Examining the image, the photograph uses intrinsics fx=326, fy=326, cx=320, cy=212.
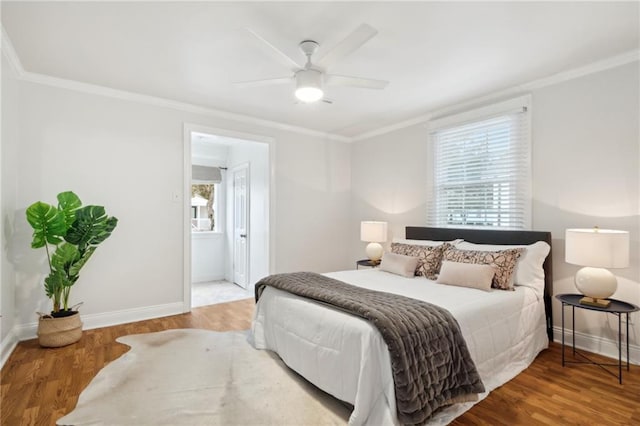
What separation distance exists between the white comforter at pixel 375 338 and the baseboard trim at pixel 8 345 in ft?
6.62

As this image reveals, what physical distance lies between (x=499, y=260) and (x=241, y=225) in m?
4.04

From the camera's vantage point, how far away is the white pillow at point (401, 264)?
3371 mm

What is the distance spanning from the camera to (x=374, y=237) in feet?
14.9

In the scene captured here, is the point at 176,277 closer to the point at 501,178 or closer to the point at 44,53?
the point at 44,53

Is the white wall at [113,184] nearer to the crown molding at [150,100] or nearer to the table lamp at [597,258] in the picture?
the crown molding at [150,100]

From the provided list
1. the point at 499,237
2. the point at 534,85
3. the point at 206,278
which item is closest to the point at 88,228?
the point at 206,278

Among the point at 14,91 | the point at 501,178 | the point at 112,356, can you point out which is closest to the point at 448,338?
the point at 501,178

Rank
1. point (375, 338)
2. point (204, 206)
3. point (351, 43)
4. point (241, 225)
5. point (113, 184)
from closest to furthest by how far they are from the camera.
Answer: point (375, 338) < point (351, 43) < point (113, 184) < point (241, 225) < point (204, 206)

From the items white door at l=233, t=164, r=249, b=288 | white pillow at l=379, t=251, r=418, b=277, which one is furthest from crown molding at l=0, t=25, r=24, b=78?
white pillow at l=379, t=251, r=418, b=277

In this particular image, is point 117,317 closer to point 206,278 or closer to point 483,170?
point 206,278

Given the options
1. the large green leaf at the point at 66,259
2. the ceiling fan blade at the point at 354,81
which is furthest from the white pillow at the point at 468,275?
the large green leaf at the point at 66,259

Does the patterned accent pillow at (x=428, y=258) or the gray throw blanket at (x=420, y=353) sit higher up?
the patterned accent pillow at (x=428, y=258)

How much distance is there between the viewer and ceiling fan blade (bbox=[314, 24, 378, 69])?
196 centimetres

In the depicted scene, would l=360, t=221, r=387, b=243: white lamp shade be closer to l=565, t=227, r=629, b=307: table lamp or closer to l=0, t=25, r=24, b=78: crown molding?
l=565, t=227, r=629, b=307: table lamp
